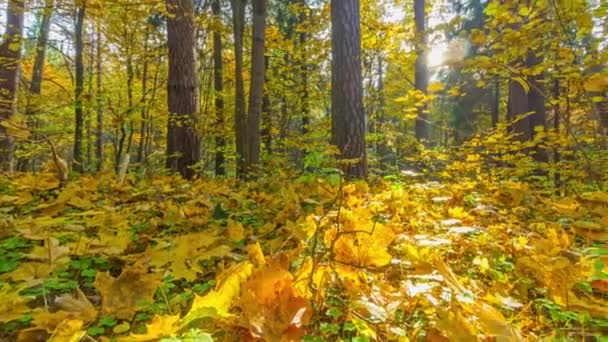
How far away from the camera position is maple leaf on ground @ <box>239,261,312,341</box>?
2.34 feet

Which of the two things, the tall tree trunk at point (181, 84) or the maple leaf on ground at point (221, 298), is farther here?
the tall tree trunk at point (181, 84)

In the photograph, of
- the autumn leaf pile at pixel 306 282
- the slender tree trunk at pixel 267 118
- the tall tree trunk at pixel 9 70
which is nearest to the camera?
the autumn leaf pile at pixel 306 282

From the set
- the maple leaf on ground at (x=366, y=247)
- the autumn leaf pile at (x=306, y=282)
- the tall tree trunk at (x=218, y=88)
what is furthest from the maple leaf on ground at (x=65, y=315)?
the tall tree trunk at (x=218, y=88)

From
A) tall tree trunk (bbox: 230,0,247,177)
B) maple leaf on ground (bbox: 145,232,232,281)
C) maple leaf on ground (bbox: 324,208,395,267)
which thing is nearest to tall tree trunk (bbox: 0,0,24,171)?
tall tree trunk (bbox: 230,0,247,177)

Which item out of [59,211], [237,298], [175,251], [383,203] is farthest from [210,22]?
[237,298]

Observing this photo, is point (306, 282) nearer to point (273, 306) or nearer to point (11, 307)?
point (273, 306)

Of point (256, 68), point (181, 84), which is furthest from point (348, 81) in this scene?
point (181, 84)

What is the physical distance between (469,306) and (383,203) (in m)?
1.41

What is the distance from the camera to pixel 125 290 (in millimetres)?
1008

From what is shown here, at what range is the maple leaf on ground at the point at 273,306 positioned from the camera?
0.71 meters

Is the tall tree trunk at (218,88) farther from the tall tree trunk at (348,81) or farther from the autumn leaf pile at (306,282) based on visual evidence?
the autumn leaf pile at (306,282)

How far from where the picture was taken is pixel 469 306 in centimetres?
81

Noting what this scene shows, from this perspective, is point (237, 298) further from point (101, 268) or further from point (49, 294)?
point (101, 268)

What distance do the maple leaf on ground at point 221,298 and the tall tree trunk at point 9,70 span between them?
6054mm
